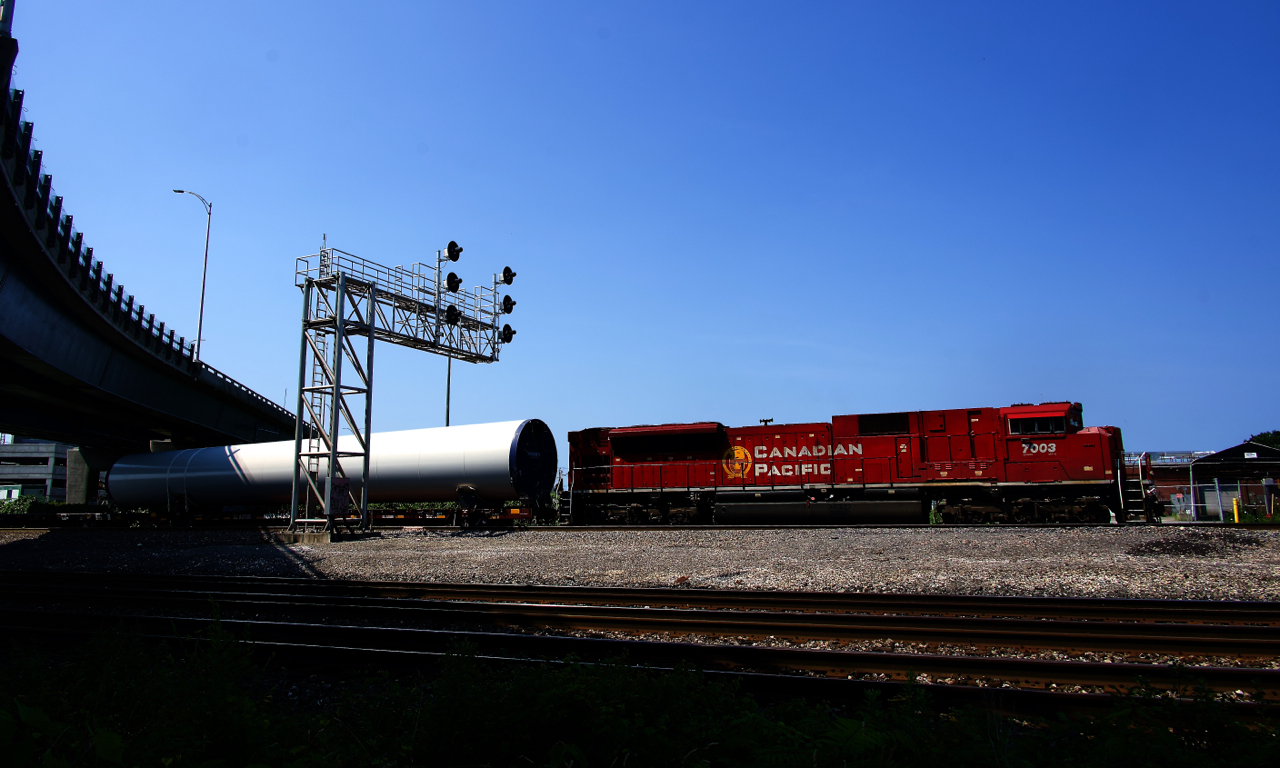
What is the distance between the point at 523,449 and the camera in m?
24.0

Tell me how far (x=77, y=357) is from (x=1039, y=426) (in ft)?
98.1

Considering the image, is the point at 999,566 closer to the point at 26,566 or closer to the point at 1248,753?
the point at 1248,753

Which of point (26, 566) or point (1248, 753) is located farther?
point (26, 566)

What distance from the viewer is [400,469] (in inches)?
963

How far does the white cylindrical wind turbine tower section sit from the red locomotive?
204 cm

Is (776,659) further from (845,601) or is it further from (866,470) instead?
(866,470)

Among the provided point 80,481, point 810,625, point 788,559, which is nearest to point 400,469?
point 788,559

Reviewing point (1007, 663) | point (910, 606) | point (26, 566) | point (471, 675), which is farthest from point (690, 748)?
point (26, 566)

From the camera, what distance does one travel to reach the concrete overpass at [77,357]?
15664mm

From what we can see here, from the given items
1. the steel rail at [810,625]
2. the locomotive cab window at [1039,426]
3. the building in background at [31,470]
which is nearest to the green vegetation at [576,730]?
the steel rail at [810,625]

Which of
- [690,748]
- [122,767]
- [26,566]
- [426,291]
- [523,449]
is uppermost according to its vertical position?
[426,291]

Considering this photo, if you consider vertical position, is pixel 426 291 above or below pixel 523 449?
above

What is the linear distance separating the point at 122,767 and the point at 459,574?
11.3 meters

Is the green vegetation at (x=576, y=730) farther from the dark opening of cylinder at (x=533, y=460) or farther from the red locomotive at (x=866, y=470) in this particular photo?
the dark opening of cylinder at (x=533, y=460)
